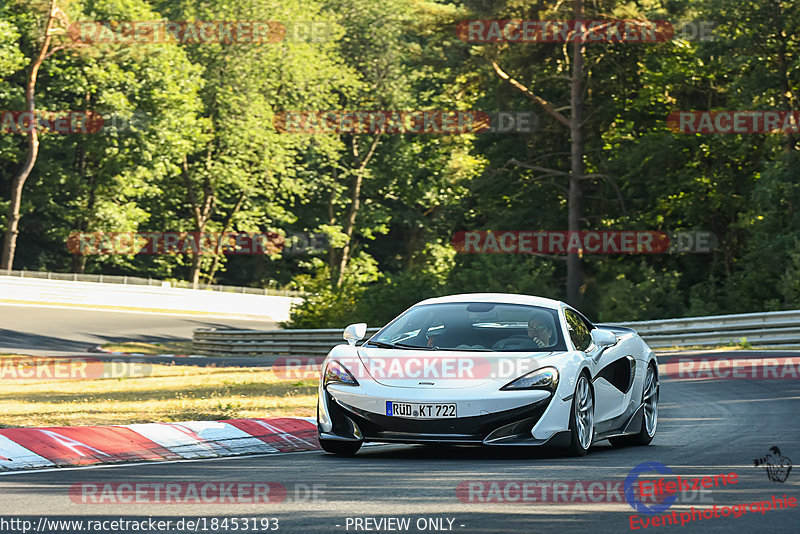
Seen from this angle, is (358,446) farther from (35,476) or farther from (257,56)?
(257,56)

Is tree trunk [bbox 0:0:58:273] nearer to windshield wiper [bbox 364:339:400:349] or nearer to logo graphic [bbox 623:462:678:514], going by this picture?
windshield wiper [bbox 364:339:400:349]

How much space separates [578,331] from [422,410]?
210 centimetres

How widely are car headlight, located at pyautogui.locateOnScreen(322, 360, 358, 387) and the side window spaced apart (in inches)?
78.0

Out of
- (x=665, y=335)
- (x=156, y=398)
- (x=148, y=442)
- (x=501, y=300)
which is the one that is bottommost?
(x=156, y=398)

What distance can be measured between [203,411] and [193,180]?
55997 millimetres

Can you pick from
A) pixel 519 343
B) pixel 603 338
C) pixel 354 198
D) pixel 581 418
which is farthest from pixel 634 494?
pixel 354 198

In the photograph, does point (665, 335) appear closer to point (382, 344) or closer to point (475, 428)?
point (382, 344)

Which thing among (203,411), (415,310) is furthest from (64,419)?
(415,310)

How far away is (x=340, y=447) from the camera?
9844mm

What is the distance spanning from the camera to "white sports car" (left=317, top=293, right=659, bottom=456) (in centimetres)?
930

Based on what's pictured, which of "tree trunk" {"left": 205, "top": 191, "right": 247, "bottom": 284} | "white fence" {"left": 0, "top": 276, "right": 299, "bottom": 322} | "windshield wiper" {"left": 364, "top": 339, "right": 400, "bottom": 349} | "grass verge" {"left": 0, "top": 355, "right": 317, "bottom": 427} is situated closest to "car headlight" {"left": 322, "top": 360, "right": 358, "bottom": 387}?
"windshield wiper" {"left": 364, "top": 339, "right": 400, "bottom": 349}

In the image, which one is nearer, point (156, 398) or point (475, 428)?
point (475, 428)

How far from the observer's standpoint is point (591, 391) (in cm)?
1014

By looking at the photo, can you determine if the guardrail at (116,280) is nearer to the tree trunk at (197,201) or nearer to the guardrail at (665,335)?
the tree trunk at (197,201)
